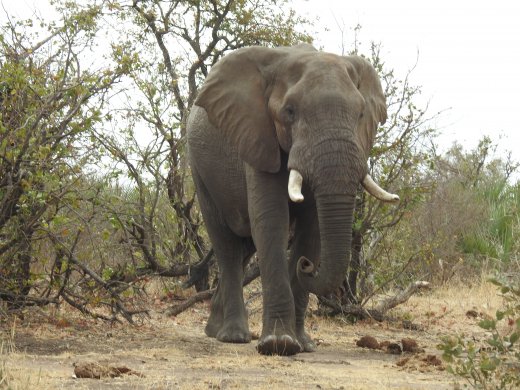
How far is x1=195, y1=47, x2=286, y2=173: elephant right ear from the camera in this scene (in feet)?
24.7

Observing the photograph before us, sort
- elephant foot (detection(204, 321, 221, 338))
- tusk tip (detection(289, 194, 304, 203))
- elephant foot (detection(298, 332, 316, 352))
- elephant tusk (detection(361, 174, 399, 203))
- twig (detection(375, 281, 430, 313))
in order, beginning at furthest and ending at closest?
twig (detection(375, 281, 430, 313))
elephant foot (detection(204, 321, 221, 338))
elephant foot (detection(298, 332, 316, 352))
elephant tusk (detection(361, 174, 399, 203))
tusk tip (detection(289, 194, 304, 203))

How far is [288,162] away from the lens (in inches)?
276

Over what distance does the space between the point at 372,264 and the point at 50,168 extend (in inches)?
175

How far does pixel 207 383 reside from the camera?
5875 mm

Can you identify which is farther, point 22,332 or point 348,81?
point 22,332

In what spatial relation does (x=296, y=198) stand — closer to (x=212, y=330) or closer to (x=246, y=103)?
(x=246, y=103)

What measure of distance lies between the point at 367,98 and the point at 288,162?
1.09 meters

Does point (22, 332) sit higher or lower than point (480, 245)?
lower

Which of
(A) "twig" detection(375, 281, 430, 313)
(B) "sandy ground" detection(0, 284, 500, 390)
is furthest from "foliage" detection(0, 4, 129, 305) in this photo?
(A) "twig" detection(375, 281, 430, 313)

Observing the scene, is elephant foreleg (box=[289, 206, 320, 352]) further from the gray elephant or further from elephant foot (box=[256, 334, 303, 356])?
elephant foot (box=[256, 334, 303, 356])

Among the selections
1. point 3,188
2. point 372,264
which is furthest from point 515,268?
point 3,188

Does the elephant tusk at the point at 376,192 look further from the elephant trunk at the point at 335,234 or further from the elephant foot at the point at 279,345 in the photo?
the elephant foot at the point at 279,345

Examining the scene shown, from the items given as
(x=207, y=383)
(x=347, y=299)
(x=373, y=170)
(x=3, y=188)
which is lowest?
(x=207, y=383)

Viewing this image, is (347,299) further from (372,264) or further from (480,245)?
(480,245)
